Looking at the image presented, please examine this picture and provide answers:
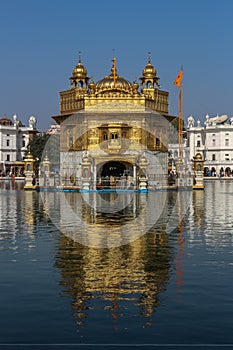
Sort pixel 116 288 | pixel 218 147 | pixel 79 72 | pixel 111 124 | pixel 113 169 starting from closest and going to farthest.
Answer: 1. pixel 116 288
2. pixel 111 124
3. pixel 113 169
4. pixel 79 72
5. pixel 218 147

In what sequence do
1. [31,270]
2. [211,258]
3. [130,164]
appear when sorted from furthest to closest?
[130,164], [211,258], [31,270]

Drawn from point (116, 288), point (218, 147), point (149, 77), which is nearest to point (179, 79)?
point (149, 77)

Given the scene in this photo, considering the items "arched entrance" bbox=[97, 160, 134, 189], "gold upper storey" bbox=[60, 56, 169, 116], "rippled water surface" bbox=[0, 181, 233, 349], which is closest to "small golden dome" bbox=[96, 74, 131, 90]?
"gold upper storey" bbox=[60, 56, 169, 116]

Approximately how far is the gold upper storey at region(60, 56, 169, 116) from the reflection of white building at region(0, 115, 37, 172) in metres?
38.0

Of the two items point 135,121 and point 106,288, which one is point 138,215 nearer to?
point 106,288

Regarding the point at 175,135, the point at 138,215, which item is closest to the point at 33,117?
the point at 175,135

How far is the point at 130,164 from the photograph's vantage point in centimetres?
5550

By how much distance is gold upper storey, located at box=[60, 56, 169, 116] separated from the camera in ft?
184

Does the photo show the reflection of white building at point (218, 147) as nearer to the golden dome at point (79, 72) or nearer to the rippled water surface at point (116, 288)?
the golden dome at point (79, 72)

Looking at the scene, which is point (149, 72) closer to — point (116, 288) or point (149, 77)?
point (149, 77)

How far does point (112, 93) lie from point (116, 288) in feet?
156

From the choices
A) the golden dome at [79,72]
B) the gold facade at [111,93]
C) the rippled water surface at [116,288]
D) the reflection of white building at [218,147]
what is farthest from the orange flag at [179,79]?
the rippled water surface at [116,288]

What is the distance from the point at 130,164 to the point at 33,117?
5449 cm

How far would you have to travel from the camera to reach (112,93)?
185 feet
